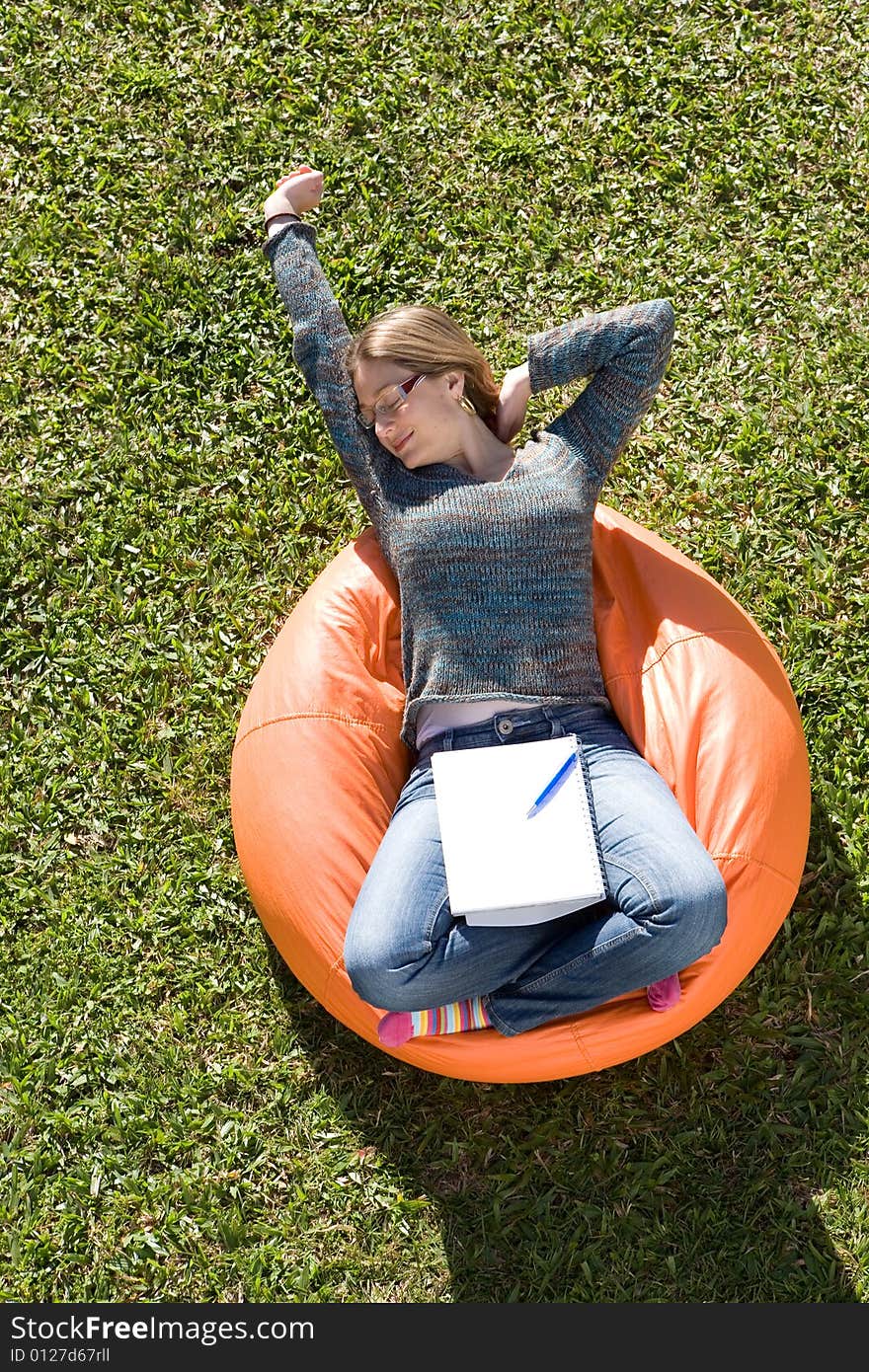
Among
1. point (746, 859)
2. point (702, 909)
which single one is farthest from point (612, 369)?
point (702, 909)

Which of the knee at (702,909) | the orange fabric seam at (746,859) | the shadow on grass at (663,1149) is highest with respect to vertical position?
the knee at (702,909)

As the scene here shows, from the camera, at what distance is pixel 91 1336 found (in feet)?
11.4

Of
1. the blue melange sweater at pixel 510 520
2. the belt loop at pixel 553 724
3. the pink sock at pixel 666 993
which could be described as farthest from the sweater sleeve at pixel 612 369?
the pink sock at pixel 666 993

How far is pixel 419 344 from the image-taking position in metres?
3.36

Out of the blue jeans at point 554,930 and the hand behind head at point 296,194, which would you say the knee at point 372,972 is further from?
the hand behind head at point 296,194

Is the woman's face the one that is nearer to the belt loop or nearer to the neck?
the neck

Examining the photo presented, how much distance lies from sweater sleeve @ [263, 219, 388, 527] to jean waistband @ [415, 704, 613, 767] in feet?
2.16

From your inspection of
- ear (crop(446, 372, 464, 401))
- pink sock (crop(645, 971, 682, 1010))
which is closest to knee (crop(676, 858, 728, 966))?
pink sock (crop(645, 971, 682, 1010))

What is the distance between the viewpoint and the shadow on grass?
347cm

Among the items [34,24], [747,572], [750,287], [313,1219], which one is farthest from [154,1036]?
[34,24]

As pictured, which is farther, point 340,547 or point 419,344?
point 340,547

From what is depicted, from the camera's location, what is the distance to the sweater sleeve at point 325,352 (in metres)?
3.47

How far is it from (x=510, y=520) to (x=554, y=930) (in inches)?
42.6

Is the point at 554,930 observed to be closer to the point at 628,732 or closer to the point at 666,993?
the point at 666,993
